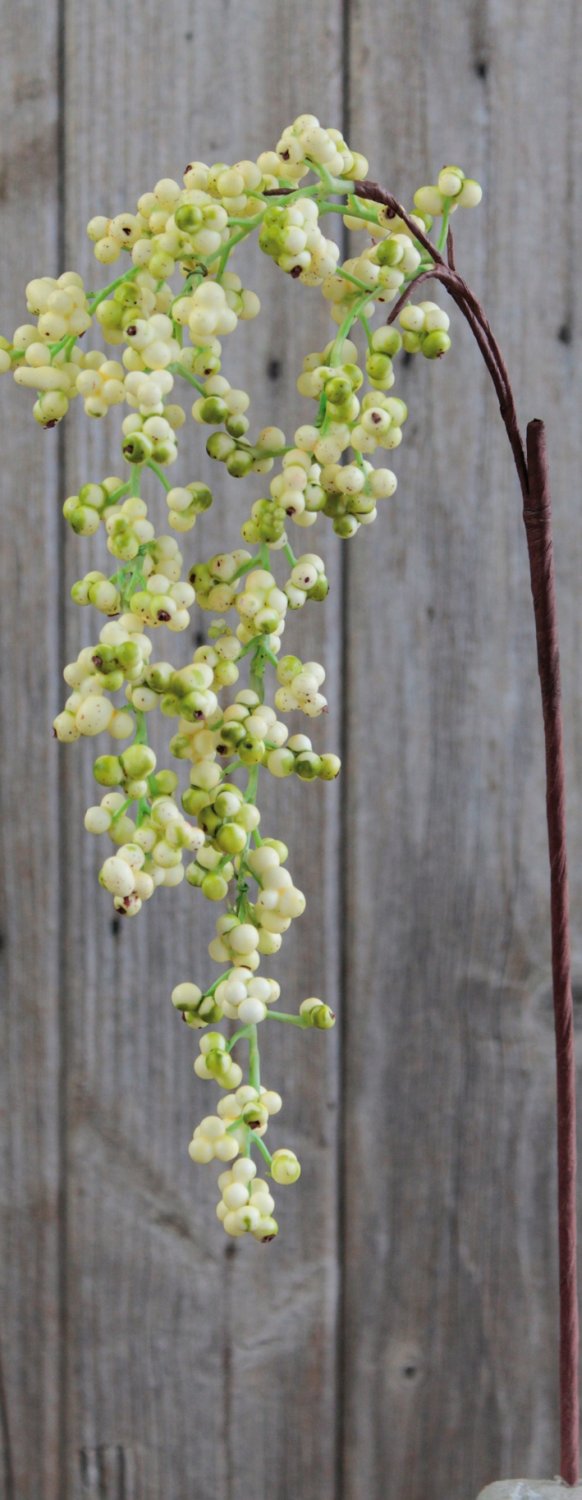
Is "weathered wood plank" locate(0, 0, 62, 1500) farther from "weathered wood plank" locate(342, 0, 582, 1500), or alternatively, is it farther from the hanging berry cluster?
the hanging berry cluster

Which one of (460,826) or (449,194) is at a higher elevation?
(449,194)

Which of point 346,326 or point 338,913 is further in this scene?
point 338,913

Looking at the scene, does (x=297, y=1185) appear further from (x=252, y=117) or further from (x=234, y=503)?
(x=252, y=117)

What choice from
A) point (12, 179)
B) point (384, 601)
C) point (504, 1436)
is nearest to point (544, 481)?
point (384, 601)

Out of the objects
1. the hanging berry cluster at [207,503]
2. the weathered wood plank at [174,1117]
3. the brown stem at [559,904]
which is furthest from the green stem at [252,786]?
the weathered wood plank at [174,1117]

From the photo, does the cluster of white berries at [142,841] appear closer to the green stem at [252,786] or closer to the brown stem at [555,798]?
the green stem at [252,786]

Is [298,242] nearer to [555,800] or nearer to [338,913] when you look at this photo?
[555,800]

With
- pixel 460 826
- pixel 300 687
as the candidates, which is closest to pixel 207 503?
pixel 300 687

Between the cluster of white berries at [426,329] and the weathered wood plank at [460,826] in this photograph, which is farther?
the weathered wood plank at [460,826]
